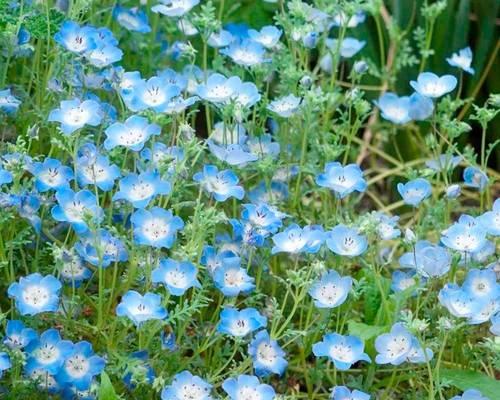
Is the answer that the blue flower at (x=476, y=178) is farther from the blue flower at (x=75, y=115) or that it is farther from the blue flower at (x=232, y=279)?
the blue flower at (x=75, y=115)

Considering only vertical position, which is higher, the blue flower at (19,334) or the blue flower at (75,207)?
the blue flower at (75,207)

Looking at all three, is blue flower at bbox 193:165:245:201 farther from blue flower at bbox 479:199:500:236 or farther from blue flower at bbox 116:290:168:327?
blue flower at bbox 479:199:500:236

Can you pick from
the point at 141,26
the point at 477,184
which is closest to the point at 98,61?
the point at 141,26

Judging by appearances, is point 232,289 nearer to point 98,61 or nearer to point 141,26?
point 98,61

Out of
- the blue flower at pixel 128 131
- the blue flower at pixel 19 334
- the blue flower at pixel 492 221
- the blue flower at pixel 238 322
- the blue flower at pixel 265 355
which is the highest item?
the blue flower at pixel 128 131

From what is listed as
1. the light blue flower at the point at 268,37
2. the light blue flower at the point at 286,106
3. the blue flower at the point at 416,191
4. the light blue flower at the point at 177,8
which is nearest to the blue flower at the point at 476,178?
the blue flower at the point at 416,191

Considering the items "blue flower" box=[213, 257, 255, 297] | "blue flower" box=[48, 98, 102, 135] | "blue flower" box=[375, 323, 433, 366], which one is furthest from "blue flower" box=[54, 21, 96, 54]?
"blue flower" box=[375, 323, 433, 366]
